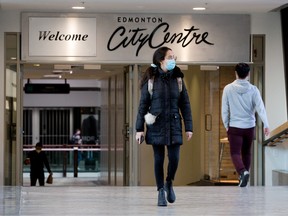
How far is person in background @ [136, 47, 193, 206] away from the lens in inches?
302

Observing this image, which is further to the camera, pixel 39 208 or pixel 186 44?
pixel 186 44

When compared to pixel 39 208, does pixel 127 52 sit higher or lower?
higher

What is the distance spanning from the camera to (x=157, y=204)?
825cm

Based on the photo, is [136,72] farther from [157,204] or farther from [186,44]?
[157,204]

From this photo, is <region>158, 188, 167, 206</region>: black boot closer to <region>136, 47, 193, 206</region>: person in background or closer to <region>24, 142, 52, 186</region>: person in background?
<region>136, 47, 193, 206</region>: person in background

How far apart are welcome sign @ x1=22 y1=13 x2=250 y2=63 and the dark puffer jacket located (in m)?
5.38

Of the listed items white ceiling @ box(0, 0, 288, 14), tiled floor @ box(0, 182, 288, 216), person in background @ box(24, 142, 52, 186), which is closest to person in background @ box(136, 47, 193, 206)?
tiled floor @ box(0, 182, 288, 216)

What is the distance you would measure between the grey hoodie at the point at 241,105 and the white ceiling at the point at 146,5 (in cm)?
221

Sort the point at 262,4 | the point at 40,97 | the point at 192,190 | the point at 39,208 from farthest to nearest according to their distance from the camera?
the point at 40,97 → the point at 262,4 → the point at 192,190 → the point at 39,208

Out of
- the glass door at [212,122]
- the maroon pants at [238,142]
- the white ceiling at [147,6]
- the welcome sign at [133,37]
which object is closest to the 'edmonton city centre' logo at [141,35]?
the welcome sign at [133,37]

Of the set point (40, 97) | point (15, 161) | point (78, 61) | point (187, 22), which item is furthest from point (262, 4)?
point (40, 97)

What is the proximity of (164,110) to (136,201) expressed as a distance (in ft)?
4.72

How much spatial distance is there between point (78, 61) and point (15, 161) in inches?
77.7

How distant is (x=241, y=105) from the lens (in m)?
10.4
